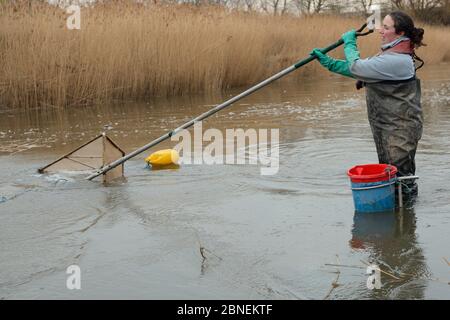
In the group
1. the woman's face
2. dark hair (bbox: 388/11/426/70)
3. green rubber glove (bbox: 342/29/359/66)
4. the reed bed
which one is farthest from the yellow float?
the reed bed

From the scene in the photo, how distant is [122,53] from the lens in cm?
1304

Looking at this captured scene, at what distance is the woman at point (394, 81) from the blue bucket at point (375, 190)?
0.26 meters

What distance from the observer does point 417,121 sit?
5.16 metres

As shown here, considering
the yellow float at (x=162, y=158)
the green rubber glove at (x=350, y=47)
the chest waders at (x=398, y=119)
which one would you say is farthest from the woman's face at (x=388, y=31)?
the yellow float at (x=162, y=158)

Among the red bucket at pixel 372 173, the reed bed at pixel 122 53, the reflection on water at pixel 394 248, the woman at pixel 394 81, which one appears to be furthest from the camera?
the reed bed at pixel 122 53

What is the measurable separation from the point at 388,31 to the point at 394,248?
1.76 meters

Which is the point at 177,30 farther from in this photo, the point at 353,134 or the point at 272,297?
the point at 272,297

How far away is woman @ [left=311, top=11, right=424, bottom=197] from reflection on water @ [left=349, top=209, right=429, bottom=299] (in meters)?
0.52

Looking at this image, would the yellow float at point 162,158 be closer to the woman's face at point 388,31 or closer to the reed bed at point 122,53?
the woman's face at point 388,31

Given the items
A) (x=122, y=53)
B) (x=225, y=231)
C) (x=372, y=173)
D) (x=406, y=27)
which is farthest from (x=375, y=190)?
(x=122, y=53)

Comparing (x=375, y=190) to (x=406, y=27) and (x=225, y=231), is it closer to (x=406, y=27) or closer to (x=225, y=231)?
(x=225, y=231)

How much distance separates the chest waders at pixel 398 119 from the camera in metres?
5.11

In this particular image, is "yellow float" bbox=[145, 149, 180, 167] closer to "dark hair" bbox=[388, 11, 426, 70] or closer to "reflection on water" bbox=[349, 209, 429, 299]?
"reflection on water" bbox=[349, 209, 429, 299]

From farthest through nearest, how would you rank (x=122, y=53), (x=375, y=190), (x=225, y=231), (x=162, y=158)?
(x=122, y=53) < (x=162, y=158) < (x=375, y=190) < (x=225, y=231)
